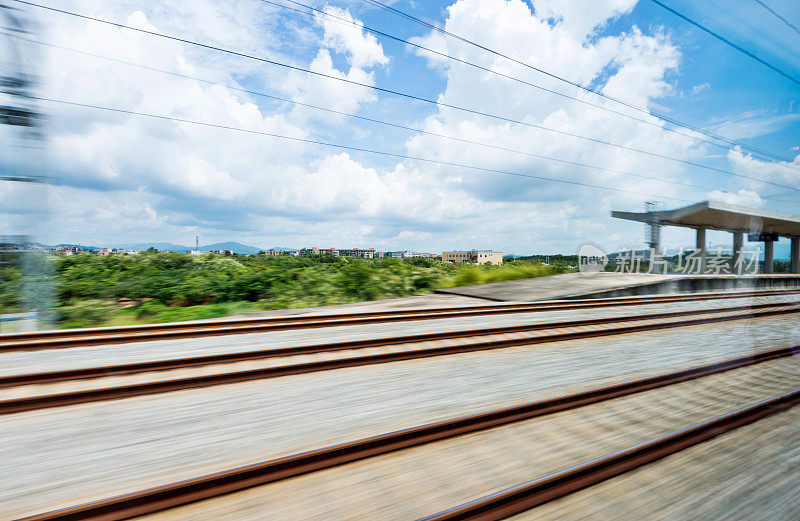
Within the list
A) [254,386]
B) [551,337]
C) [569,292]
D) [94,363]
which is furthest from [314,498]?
[569,292]

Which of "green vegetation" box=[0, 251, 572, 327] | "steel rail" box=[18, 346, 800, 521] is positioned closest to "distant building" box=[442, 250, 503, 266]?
"green vegetation" box=[0, 251, 572, 327]

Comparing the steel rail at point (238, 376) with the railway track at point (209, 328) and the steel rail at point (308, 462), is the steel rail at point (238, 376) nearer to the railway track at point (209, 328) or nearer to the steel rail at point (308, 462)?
the steel rail at point (308, 462)

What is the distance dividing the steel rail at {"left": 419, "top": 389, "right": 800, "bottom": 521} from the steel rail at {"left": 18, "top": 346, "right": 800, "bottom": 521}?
2.69 feet

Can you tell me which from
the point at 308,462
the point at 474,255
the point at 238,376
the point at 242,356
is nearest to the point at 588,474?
the point at 308,462

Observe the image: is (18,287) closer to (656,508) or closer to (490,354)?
(490,354)

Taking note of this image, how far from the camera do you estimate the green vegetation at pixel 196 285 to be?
9.60m

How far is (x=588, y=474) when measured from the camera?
2410 mm

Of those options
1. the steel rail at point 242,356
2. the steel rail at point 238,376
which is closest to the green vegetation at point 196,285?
the steel rail at point 242,356

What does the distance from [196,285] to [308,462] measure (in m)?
11.3

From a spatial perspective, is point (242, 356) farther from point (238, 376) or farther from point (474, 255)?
point (474, 255)

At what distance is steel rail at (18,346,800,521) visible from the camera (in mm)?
1984

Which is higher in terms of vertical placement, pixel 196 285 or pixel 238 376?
pixel 196 285

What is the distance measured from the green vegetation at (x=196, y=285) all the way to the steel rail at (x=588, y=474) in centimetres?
970

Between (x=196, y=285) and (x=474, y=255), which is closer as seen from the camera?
(x=196, y=285)
